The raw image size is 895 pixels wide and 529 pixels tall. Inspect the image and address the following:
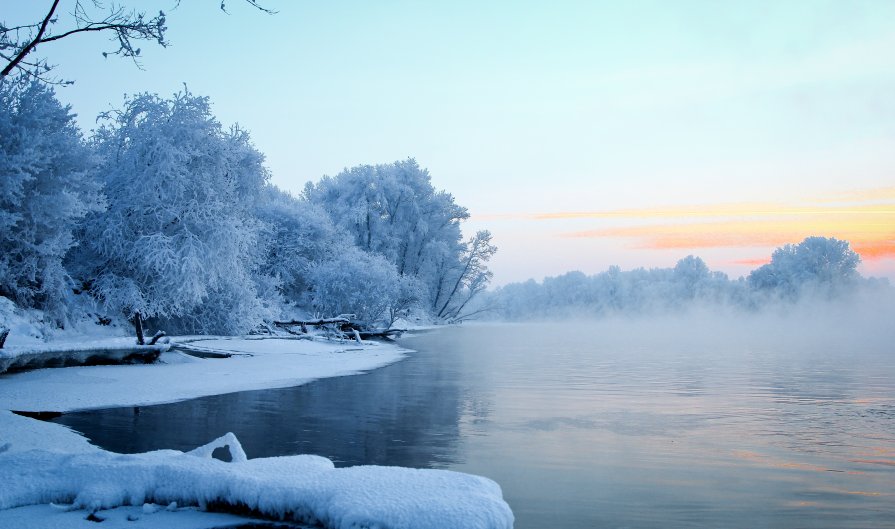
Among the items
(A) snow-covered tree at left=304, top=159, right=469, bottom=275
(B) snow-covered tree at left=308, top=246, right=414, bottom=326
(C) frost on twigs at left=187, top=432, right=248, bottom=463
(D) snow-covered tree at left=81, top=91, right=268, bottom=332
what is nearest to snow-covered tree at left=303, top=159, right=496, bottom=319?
(A) snow-covered tree at left=304, top=159, right=469, bottom=275

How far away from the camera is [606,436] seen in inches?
448

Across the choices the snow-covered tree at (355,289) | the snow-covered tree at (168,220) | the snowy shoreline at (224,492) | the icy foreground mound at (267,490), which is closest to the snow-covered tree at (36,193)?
the snow-covered tree at (168,220)

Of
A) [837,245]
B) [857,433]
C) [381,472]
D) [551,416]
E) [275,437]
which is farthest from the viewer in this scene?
[837,245]

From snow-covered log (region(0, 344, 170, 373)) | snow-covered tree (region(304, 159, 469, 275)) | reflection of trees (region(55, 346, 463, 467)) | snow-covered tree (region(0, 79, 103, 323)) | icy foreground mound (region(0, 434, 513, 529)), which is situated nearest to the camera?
icy foreground mound (region(0, 434, 513, 529))

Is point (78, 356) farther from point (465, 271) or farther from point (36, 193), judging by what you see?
point (465, 271)

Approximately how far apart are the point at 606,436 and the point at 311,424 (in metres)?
4.88

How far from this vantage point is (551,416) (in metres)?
13.4

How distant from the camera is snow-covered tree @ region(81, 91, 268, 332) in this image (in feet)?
86.8

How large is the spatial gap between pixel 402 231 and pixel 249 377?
4523 cm

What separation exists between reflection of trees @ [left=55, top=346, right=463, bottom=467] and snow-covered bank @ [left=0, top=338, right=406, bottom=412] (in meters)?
1.04

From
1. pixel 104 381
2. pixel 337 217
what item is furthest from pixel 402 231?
pixel 104 381

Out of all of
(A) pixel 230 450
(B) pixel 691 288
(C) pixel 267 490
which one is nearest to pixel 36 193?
(A) pixel 230 450

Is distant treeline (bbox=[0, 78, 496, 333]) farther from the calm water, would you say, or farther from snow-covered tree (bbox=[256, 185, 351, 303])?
the calm water

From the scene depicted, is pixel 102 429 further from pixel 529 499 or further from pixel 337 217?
pixel 337 217
